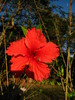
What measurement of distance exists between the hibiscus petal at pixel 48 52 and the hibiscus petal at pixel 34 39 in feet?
0.03

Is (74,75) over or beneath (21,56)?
beneath

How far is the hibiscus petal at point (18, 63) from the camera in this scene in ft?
0.92

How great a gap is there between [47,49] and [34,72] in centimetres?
6

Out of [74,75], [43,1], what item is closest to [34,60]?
[74,75]

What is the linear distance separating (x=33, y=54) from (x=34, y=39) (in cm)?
3

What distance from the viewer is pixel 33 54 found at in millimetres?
341

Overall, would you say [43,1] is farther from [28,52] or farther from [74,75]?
[28,52]

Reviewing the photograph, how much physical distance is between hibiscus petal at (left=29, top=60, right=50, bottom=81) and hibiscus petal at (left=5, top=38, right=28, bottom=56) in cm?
3

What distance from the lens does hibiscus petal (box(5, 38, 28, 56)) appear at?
0.29 m

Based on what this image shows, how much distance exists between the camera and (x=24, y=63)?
0.97ft

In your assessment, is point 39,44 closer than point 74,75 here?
Yes

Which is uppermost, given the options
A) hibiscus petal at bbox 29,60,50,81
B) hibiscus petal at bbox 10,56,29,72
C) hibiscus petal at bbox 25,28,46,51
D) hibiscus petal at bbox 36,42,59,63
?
hibiscus petal at bbox 25,28,46,51

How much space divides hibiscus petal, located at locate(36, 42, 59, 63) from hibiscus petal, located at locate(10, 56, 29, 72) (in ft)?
0.10

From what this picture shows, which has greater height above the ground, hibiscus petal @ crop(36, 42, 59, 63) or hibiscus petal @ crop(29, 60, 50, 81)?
hibiscus petal @ crop(36, 42, 59, 63)
